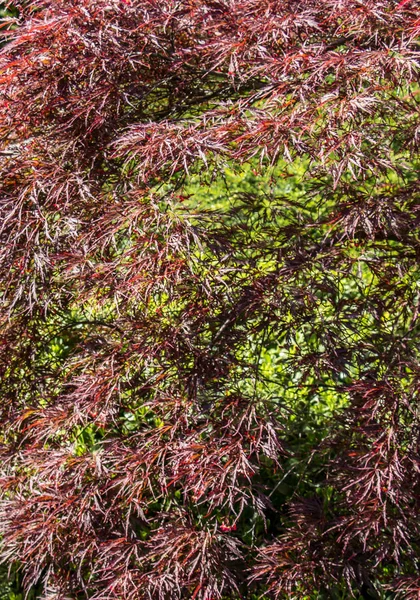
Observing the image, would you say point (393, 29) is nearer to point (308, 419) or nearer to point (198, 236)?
point (198, 236)

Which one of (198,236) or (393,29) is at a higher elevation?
(393,29)

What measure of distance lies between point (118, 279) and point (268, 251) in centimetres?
53

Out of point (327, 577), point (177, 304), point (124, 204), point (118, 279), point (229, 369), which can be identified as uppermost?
point (124, 204)

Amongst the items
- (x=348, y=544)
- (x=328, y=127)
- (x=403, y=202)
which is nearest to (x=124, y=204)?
(x=328, y=127)

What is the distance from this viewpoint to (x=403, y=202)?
101 inches

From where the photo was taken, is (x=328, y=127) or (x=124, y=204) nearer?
(x=328, y=127)

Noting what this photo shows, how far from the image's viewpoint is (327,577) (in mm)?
2660

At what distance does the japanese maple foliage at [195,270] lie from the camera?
2359 mm

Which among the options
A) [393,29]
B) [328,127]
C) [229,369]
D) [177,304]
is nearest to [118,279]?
[177,304]

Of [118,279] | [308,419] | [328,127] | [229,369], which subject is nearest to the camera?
[328,127]

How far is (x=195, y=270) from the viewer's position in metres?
2.42

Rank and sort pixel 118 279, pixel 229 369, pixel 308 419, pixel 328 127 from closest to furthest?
pixel 328 127 → pixel 118 279 → pixel 229 369 → pixel 308 419

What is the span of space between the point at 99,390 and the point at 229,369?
45 centimetres

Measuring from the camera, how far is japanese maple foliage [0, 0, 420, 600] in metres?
2.36
